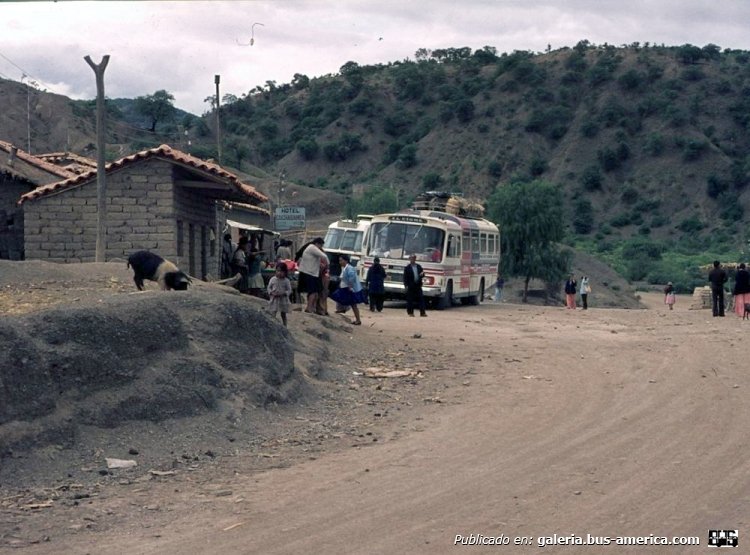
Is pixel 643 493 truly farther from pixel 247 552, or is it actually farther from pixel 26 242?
pixel 26 242

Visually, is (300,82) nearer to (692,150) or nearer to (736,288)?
(692,150)

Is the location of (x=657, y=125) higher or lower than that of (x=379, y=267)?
higher

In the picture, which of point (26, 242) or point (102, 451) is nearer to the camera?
point (102, 451)

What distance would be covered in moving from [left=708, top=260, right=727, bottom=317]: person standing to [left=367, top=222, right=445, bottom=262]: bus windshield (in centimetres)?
744

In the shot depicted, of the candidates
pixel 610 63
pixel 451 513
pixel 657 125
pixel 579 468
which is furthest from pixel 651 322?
pixel 610 63

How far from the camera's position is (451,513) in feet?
25.0

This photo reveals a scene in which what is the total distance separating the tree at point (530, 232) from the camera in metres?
60.9

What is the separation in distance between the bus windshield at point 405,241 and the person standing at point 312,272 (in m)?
9.86

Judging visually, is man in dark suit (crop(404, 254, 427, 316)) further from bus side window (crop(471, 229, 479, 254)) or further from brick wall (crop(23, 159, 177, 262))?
bus side window (crop(471, 229, 479, 254))

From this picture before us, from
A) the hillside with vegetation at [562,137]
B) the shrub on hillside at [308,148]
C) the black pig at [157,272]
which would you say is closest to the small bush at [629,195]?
the hillside with vegetation at [562,137]

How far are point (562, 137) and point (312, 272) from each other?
284ft

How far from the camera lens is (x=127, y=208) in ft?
78.3

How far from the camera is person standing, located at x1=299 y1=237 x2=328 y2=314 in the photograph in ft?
67.0

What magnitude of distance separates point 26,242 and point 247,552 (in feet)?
61.3
